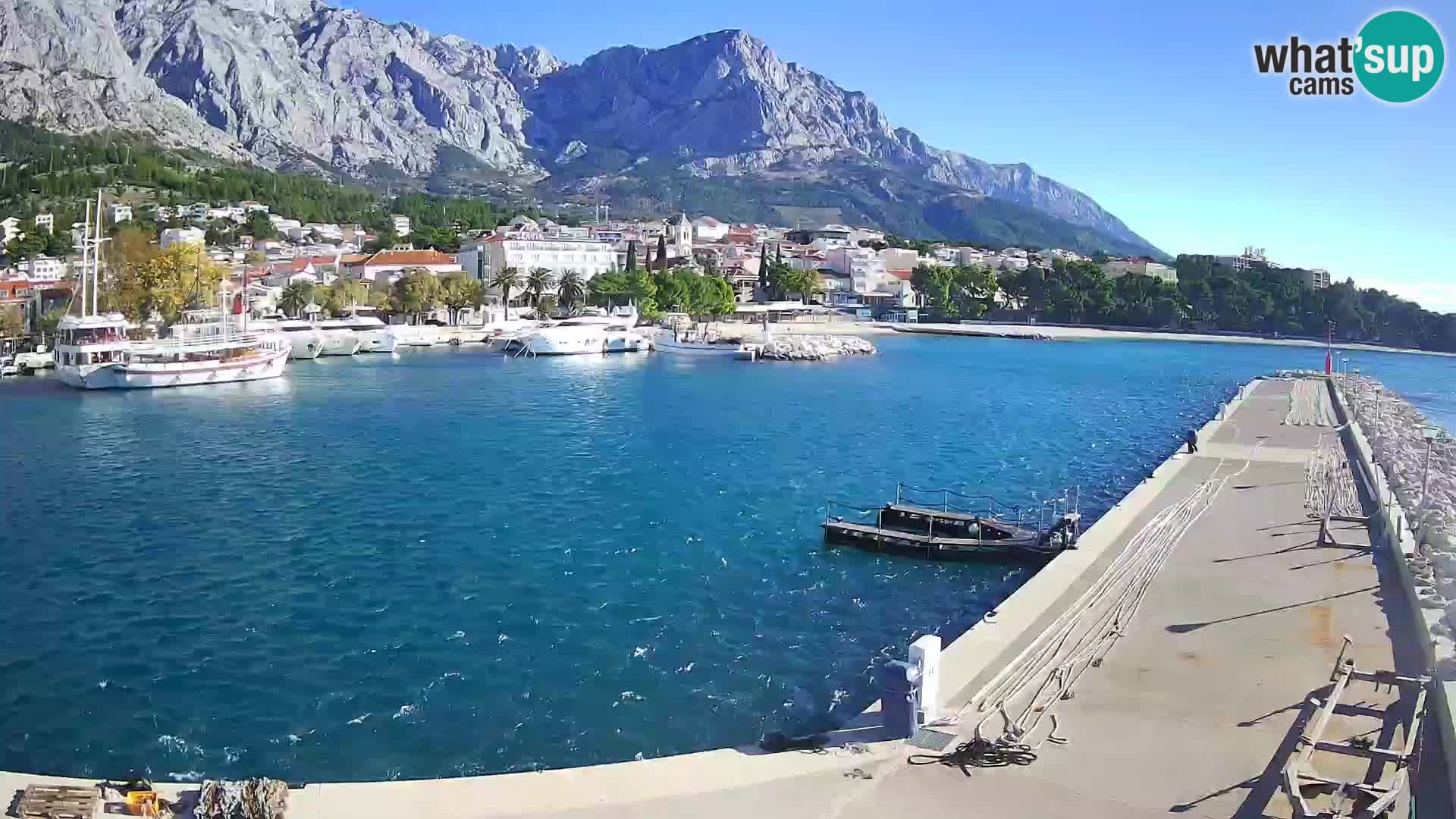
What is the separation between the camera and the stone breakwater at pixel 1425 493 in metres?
13.9

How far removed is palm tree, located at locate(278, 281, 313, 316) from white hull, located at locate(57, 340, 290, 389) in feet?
106

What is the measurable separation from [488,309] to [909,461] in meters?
71.5

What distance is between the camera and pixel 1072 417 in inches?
1775

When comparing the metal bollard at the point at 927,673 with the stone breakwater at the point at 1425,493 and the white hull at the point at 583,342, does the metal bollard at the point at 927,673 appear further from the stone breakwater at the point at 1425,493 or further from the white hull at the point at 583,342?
the white hull at the point at 583,342

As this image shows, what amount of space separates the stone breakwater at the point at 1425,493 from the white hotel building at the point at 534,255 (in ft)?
283

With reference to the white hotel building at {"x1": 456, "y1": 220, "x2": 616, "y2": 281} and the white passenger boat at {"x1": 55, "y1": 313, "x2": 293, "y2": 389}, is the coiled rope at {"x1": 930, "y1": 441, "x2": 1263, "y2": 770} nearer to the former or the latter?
the white passenger boat at {"x1": 55, "y1": 313, "x2": 293, "y2": 389}

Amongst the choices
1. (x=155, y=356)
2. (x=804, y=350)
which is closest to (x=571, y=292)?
(x=804, y=350)

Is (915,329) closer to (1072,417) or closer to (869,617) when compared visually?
(1072,417)

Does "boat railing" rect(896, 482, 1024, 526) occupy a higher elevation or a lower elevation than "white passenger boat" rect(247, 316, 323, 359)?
lower

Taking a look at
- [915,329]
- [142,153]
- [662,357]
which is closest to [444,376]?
[662,357]

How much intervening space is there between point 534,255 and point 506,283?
15221 millimetres

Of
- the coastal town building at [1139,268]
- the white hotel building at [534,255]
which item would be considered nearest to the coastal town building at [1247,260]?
the coastal town building at [1139,268]

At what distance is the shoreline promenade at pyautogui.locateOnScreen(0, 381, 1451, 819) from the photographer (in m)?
8.95

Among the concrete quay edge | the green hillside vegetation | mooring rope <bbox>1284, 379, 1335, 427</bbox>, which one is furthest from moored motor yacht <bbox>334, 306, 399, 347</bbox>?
the green hillside vegetation
